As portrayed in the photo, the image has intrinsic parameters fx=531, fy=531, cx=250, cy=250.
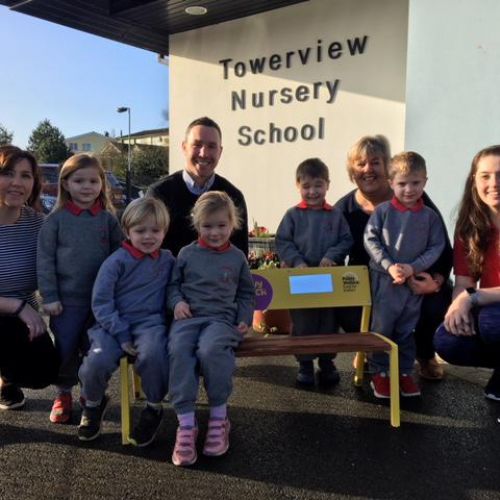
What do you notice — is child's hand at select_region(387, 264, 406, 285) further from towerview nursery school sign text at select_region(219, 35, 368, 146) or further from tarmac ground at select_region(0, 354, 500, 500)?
towerview nursery school sign text at select_region(219, 35, 368, 146)

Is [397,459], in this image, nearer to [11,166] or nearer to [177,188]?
[177,188]

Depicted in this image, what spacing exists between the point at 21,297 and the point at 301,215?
1905 mm

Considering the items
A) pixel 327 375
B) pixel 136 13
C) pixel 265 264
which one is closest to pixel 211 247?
pixel 327 375

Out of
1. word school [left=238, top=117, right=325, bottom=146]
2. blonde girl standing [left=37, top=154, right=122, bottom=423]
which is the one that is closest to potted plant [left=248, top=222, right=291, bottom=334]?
word school [left=238, top=117, right=325, bottom=146]

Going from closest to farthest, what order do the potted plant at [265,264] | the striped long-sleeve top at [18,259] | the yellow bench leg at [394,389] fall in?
1. the yellow bench leg at [394,389]
2. the striped long-sleeve top at [18,259]
3. the potted plant at [265,264]

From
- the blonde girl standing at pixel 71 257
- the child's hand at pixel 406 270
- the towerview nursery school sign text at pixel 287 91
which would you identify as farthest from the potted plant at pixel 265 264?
the blonde girl standing at pixel 71 257

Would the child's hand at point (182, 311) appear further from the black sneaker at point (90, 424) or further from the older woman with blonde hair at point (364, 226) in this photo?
the older woman with blonde hair at point (364, 226)

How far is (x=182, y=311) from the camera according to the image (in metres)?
2.94

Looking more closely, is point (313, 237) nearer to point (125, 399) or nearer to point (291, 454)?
point (291, 454)

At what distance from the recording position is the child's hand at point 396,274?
3307 mm

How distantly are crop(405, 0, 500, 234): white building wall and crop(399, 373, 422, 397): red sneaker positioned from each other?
218cm

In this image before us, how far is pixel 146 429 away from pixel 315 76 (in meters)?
5.84

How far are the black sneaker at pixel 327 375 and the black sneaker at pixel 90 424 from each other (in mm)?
1599

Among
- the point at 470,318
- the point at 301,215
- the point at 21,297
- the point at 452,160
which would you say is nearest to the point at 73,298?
the point at 21,297
